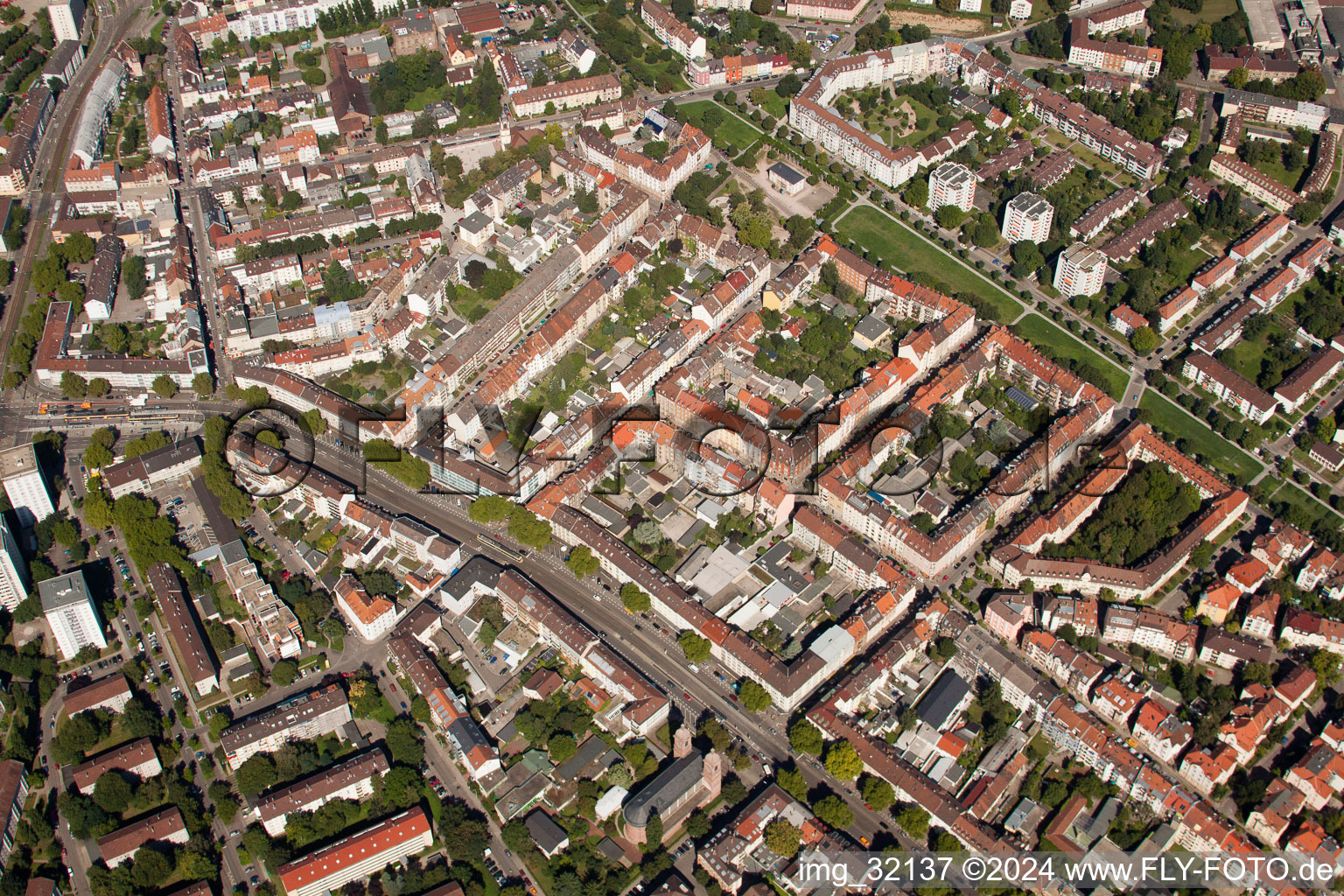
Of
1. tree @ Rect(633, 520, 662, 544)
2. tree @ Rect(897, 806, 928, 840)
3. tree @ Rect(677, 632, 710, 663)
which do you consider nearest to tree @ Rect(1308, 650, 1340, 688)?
tree @ Rect(897, 806, 928, 840)

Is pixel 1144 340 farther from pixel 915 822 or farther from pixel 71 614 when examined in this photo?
pixel 71 614

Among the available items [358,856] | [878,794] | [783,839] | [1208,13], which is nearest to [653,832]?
[783,839]

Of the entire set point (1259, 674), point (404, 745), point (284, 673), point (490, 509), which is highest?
point (490, 509)

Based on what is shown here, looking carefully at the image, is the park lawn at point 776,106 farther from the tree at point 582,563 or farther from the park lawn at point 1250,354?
the tree at point 582,563

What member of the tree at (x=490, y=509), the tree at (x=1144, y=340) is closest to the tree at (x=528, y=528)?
the tree at (x=490, y=509)

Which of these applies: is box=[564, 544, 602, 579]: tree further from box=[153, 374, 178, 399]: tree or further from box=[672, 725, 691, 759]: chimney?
box=[153, 374, 178, 399]: tree
